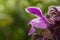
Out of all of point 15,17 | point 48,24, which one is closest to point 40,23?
point 48,24

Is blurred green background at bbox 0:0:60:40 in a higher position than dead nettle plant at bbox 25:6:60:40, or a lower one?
higher

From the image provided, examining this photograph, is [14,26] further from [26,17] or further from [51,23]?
[51,23]

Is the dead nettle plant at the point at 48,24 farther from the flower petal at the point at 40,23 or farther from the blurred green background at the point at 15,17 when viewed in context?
the blurred green background at the point at 15,17

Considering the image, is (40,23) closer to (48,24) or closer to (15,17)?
(48,24)

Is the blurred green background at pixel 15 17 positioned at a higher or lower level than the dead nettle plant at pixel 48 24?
higher

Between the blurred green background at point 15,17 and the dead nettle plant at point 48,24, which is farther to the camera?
the blurred green background at point 15,17

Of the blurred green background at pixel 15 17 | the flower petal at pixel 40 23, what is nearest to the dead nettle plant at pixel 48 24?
the flower petal at pixel 40 23

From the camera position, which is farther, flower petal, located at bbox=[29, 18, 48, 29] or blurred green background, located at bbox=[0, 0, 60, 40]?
blurred green background, located at bbox=[0, 0, 60, 40]

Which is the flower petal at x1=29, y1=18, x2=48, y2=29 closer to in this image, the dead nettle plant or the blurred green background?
the dead nettle plant

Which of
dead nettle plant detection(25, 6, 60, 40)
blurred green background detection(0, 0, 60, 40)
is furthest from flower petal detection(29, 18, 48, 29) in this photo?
blurred green background detection(0, 0, 60, 40)
